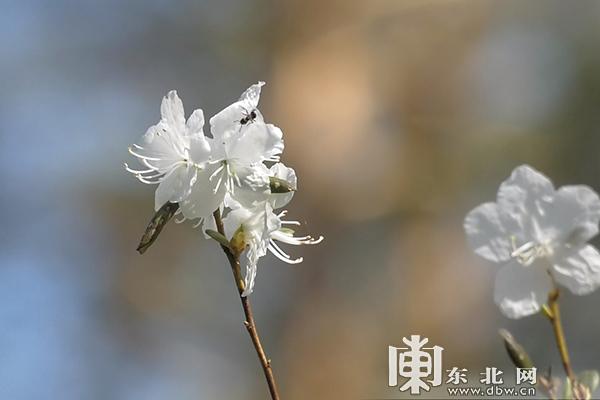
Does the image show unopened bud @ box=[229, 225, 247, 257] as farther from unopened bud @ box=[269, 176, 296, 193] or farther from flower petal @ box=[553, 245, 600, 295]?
flower petal @ box=[553, 245, 600, 295]

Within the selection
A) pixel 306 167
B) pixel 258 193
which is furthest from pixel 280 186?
pixel 306 167

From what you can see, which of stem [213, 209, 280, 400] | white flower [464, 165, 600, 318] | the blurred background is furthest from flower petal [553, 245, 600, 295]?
the blurred background

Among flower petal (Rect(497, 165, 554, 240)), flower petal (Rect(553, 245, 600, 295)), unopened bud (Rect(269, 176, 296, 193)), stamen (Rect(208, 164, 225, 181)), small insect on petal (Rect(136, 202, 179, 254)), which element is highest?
stamen (Rect(208, 164, 225, 181))

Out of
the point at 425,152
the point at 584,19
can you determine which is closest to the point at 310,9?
the point at 425,152

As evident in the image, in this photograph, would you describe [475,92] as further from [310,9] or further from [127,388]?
[127,388]

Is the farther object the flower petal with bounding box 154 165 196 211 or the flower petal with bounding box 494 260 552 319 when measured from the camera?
the flower petal with bounding box 154 165 196 211
